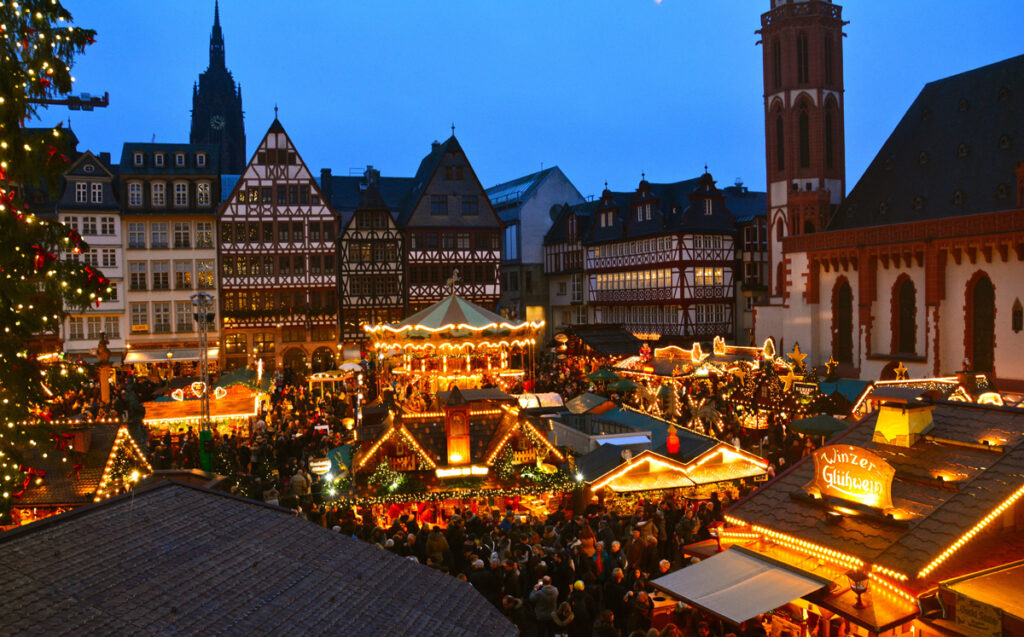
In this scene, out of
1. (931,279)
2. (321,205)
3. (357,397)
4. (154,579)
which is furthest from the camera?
(321,205)

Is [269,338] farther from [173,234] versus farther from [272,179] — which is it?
[272,179]

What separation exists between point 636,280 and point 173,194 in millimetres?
26423

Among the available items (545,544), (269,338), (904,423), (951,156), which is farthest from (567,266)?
(904,423)

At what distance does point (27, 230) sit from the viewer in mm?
7812

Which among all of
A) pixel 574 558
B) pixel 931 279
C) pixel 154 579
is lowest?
pixel 574 558

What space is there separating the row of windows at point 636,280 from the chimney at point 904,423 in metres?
36.2

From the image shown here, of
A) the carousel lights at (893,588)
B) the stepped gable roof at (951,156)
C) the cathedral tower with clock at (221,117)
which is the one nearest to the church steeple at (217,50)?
the cathedral tower with clock at (221,117)

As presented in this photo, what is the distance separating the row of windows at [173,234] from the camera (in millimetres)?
43938

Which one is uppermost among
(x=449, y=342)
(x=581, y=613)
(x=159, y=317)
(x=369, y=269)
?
(x=369, y=269)

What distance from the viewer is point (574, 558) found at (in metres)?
11.9

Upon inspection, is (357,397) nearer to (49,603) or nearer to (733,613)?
(733,613)

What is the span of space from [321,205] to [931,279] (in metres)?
29.8

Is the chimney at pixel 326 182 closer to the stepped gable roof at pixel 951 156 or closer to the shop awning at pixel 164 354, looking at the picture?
the shop awning at pixel 164 354

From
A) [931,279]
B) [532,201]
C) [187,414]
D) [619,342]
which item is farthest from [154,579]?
[532,201]
